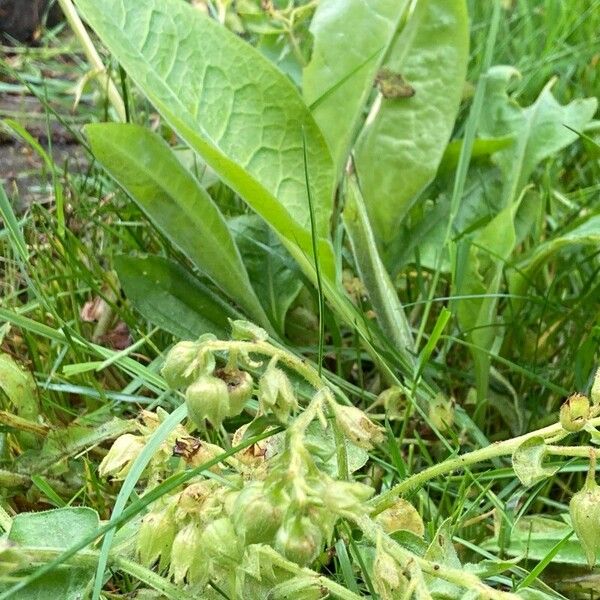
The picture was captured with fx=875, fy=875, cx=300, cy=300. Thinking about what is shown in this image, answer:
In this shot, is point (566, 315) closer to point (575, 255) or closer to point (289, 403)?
point (575, 255)

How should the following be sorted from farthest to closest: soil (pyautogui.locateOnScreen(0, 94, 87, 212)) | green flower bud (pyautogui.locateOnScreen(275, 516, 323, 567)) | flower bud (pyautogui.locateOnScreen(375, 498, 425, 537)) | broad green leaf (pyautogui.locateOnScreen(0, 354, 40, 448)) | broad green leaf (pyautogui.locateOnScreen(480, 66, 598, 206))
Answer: soil (pyautogui.locateOnScreen(0, 94, 87, 212)) < broad green leaf (pyautogui.locateOnScreen(480, 66, 598, 206)) < broad green leaf (pyautogui.locateOnScreen(0, 354, 40, 448)) < flower bud (pyautogui.locateOnScreen(375, 498, 425, 537)) < green flower bud (pyautogui.locateOnScreen(275, 516, 323, 567))

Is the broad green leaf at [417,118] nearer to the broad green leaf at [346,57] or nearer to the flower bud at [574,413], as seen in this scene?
the broad green leaf at [346,57]

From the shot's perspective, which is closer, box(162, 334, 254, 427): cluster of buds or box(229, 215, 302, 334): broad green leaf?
box(162, 334, 254, 427): cluster of buds

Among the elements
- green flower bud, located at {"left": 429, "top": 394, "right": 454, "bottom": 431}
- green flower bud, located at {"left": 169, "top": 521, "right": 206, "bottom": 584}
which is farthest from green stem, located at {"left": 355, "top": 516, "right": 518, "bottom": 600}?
green flower bud, located at {"left": 429, "top": 394, "right": 454, "bottom": 431}

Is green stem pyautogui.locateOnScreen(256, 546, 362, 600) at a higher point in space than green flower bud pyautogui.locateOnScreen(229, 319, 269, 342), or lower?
lower

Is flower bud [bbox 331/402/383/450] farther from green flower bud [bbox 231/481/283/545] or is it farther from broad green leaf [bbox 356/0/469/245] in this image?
broad green leaf [bbox 356/0/469/245]

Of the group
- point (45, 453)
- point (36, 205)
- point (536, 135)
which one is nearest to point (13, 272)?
point (36, 205)

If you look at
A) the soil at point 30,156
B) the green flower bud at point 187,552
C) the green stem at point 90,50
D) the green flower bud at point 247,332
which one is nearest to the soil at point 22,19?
the soil at point 30,156
